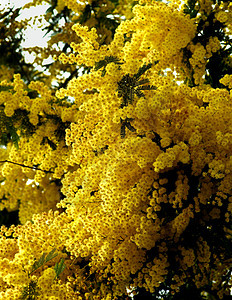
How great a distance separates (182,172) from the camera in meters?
3.00

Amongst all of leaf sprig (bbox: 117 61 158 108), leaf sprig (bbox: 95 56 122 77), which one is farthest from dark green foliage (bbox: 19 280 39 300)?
leaf sprig (bbox: 95 56 122 77)

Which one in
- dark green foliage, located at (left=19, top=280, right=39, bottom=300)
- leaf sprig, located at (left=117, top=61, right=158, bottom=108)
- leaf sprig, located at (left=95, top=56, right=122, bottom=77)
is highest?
leaf sprig, located at (left=95, top=56, right=122, bottom=77)

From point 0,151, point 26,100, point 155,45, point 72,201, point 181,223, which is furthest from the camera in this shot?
point 0,151

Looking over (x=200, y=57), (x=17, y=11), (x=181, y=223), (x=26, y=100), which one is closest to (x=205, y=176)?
(x=181, y=223)

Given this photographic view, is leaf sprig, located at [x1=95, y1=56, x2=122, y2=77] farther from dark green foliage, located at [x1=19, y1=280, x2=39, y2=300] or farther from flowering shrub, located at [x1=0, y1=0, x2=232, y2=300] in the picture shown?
dark green foliage, located at [x1=19, y1=280, x2=39, y2=300]

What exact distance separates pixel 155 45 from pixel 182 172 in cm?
127

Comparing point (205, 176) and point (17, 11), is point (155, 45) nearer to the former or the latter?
point (205, 176)

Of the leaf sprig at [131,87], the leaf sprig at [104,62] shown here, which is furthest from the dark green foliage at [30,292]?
the leaf sprig at [104,62]

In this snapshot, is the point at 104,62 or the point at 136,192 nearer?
the point at 136,192

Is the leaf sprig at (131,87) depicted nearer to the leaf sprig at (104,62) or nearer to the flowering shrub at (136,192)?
the flowering shrub at (136,192)

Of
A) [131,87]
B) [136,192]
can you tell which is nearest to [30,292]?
[136,192]

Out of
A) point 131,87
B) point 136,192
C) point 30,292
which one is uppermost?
point 131,87

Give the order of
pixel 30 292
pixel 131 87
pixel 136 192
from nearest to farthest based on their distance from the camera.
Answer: pixel 30 292
pixel 136 192
pixel 131 87

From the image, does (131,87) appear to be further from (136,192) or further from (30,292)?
(30,292)
